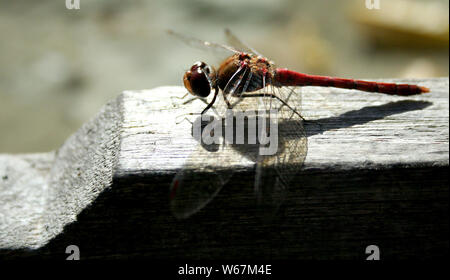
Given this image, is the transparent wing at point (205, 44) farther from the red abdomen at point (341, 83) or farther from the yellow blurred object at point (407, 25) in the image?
the yellow blurred object at point (407, 25)

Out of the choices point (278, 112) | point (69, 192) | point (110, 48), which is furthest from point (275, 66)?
point (110, 48)

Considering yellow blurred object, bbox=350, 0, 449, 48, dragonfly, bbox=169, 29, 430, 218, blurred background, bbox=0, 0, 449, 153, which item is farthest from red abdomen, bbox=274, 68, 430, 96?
yellow blurred object, bbox=350, 0, 449, 48

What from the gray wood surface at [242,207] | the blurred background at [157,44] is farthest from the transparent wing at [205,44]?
the blurred background at [157,44]

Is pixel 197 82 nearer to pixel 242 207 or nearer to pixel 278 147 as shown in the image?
pixel 278 147

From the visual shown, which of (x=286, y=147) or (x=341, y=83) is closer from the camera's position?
(x=286, y=147)

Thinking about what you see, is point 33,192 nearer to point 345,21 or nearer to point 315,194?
point 315,194

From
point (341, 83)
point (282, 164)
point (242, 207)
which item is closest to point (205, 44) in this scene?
point (341, 83)
